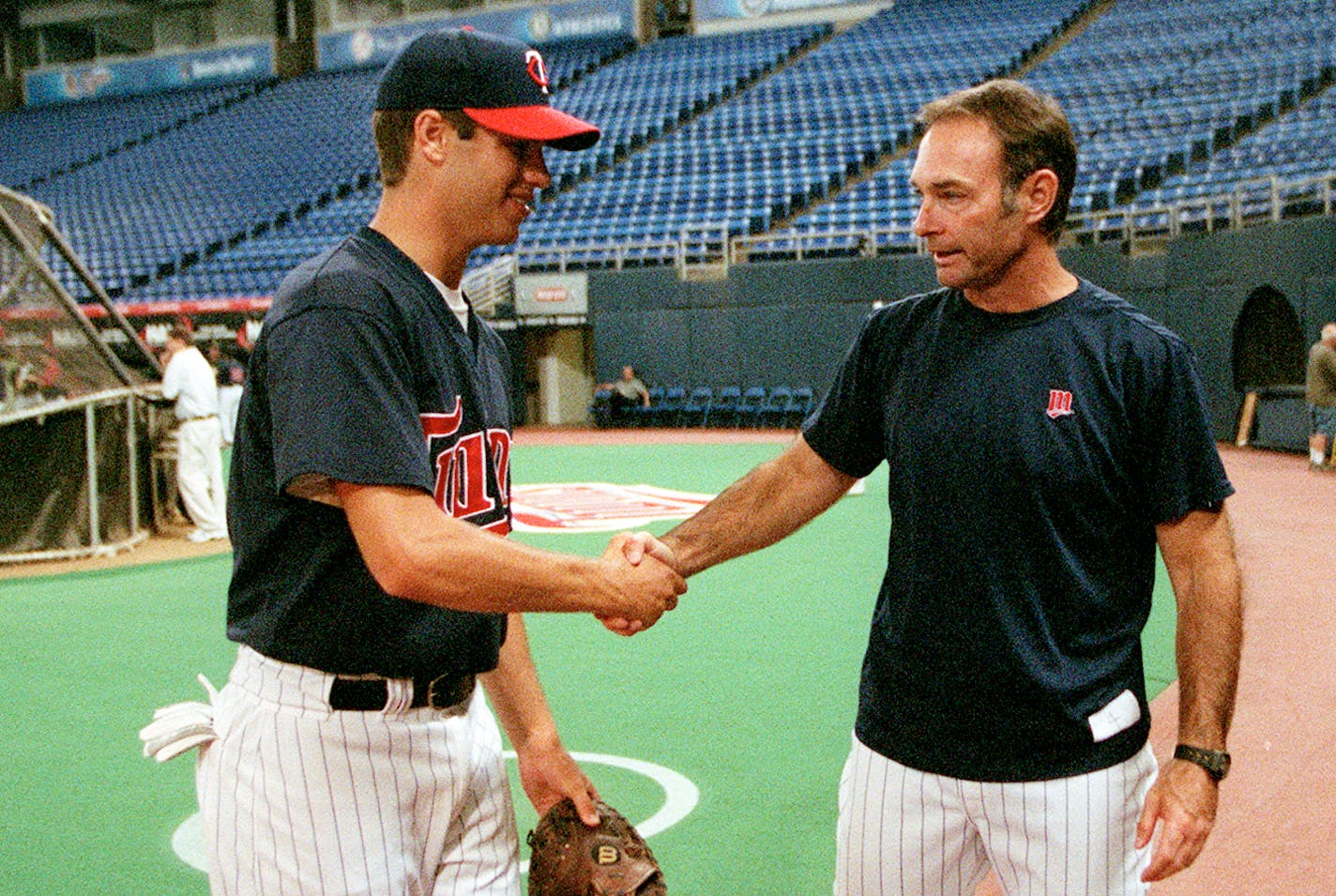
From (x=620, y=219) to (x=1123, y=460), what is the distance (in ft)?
76.7

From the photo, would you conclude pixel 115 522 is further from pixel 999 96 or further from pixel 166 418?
pixel 999 96

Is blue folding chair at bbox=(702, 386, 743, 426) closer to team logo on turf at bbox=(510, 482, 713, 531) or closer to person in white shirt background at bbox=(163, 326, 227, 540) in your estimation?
team logo on turf at bbox=(510, 482, 713, 531)

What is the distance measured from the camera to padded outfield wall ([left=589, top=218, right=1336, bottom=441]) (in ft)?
55.4

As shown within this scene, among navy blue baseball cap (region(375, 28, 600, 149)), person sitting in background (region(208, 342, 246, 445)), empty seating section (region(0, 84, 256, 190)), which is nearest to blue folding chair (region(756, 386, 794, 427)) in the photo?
person sitting in background (region(208, 342, 246, 445))

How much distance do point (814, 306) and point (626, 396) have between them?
386cm

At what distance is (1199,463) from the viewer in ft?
7.39

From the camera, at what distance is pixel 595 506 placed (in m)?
12.3

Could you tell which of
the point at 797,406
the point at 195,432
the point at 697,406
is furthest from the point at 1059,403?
the point at 697,406

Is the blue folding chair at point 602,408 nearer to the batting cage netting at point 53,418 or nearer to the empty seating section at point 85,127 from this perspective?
the batting cage netting at point 53,418

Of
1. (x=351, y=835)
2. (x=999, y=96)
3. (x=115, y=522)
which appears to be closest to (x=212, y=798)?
(x=351, y=835)

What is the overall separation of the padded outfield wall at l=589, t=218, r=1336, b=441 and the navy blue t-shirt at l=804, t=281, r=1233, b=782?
15.0m

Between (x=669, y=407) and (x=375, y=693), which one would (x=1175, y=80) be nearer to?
(x=669, y=407)

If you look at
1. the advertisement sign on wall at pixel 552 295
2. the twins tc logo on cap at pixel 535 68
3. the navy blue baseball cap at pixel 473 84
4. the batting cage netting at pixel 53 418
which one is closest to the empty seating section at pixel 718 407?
the advertisement sign on wall at pixel 552 295

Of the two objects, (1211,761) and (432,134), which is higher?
(432,134)
